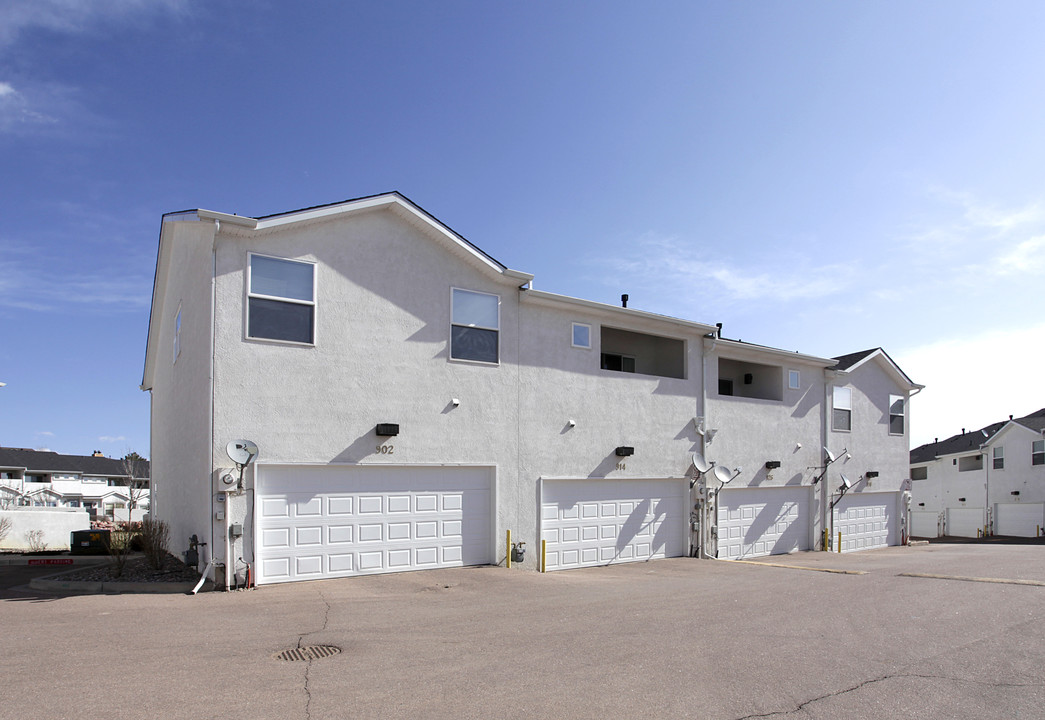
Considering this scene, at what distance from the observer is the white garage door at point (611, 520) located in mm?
14750

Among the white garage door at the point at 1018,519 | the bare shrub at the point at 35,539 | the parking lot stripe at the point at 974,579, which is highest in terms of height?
the parking lot stripe at the point at 974,579

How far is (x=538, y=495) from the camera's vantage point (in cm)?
1438

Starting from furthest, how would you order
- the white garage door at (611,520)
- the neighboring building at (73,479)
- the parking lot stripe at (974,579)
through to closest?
the neighboring building at (73,479), the white garage door at (611,520), the parking lot stripe at (974,579)

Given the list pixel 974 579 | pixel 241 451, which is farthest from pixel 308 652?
Result: pixel 974 579

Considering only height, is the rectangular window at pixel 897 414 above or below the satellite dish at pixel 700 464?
above

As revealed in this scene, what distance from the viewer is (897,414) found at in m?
24.0

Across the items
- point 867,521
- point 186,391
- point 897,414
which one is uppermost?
point 186,391

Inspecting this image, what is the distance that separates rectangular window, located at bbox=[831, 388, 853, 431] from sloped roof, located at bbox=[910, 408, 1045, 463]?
Answer: 20.6 m

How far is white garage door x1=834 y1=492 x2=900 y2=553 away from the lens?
2175cm

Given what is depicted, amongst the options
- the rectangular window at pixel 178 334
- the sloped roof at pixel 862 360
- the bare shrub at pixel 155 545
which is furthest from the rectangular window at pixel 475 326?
the sloped roof at pixel 862 360

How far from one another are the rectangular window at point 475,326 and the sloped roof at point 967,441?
34.5m

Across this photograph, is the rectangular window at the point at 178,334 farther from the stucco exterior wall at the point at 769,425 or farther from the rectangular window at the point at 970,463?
the rectangular window at the point at 970,463

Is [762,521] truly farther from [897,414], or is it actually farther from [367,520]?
[367,520]

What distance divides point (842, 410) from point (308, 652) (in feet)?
63.6
